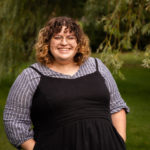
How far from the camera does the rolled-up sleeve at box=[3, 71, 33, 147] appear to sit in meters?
2.02

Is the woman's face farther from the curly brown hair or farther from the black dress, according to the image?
the black dress

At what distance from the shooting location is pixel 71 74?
7.03ft

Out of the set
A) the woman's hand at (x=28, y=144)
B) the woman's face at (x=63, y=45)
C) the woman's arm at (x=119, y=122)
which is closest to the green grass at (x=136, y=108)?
the woman's arm at (x=119, y=122)

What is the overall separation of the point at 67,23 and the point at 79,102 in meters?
0.47

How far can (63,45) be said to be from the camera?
2117 mm

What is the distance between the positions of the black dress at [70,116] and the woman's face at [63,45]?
0.46ft

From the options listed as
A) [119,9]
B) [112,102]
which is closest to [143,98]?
[119,9]

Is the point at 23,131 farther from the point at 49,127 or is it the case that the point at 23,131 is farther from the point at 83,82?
the point at 83,82

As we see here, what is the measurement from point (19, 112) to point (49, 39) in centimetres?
46

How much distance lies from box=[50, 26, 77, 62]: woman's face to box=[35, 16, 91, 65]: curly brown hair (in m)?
0.02

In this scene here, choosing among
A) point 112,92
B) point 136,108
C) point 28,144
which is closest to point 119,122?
point 112,92

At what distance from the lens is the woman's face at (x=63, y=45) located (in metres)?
2.13

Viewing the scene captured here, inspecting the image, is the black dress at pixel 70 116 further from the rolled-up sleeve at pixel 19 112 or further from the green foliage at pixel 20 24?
the green foliage at pixel 20 24

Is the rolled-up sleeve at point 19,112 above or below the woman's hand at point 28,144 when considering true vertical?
above
